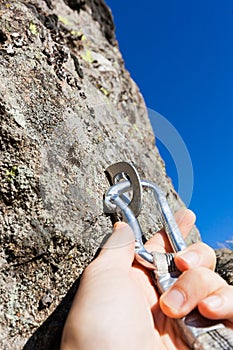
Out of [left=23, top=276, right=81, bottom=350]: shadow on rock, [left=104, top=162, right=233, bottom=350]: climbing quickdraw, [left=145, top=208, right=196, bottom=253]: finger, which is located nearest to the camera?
[left=104, top=162, right=233, bottom=350]: climbing quickdraw

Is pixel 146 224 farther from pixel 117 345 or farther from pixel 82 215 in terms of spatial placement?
pixel 117 345

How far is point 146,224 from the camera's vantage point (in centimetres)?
229

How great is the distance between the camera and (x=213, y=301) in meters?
1.28

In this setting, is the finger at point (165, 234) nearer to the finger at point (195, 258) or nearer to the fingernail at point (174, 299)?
the finger at point (195, 258)

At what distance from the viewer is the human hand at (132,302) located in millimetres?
1255

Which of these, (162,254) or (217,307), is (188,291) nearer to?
(217,307)

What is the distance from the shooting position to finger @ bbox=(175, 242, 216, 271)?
4.76 feet

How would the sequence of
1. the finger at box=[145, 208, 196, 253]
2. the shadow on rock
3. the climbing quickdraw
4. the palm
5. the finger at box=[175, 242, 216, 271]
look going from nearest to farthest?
the climbing quickdraw < the palm < the finger at box=[175, 242, 216, 271] < the shadow on rock < the finger at box=[145, 208, 196, 253]

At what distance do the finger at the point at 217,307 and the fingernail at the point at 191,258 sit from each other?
159 millimetres

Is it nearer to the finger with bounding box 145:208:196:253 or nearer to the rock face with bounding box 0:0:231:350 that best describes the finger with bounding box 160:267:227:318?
the finger with bounding box 145:208:196:253

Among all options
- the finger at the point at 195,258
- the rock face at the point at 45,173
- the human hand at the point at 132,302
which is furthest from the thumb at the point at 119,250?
the rock face at the point at 45,173

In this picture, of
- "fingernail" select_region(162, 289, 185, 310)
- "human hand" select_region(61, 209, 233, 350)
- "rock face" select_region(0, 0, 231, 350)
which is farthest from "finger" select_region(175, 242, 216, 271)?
"rock face" select_region(0, 0, 231, 350)

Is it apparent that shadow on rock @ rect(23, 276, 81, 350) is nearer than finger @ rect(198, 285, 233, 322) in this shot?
No

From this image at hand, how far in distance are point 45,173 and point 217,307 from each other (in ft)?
3.36
